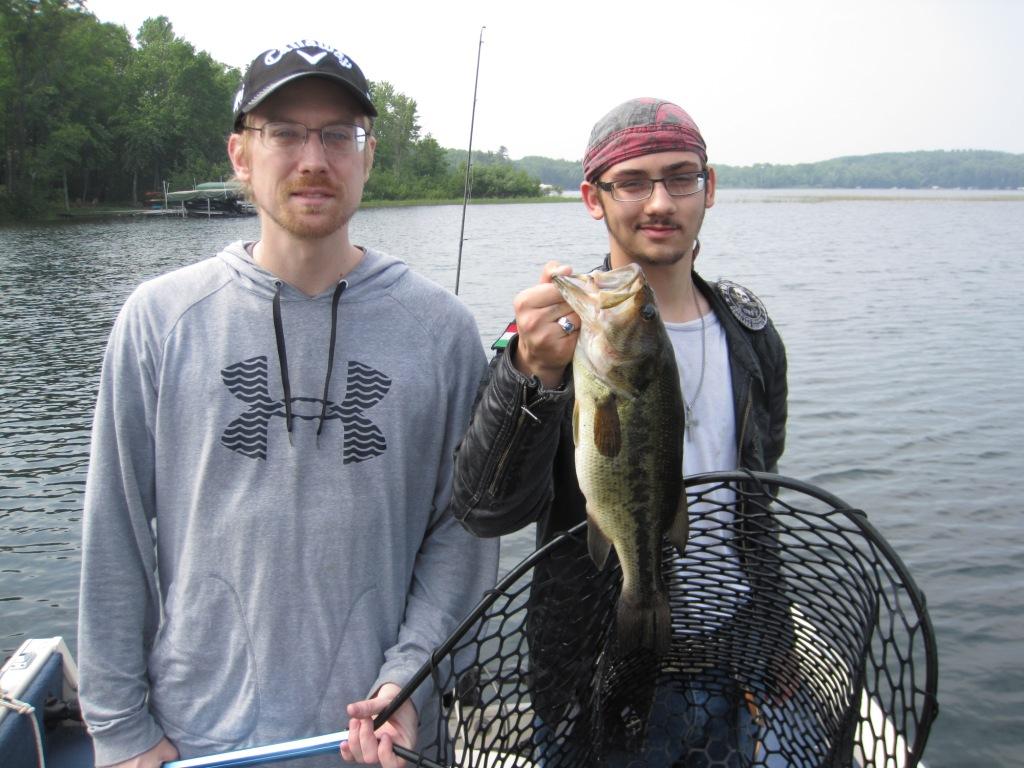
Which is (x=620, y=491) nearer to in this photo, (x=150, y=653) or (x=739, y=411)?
(x=739, y=411)

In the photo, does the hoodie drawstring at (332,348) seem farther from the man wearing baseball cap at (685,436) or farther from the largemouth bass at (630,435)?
the largemouth bass at (630,435)

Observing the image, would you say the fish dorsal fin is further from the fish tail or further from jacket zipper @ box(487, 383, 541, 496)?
the fish tail

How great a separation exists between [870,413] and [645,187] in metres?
10.5

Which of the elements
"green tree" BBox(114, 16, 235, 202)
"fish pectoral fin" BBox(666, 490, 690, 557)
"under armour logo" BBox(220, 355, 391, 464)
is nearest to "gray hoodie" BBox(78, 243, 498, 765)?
"under armour logo" BBox(220, 355, 391, 464)

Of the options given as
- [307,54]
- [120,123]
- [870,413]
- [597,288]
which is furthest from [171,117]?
[597,288]

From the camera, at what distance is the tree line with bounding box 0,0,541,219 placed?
189 ft

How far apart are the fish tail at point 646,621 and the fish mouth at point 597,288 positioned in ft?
2.55

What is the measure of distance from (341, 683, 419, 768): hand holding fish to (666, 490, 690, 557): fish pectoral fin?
825 mm

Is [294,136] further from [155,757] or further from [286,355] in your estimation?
[155,757]

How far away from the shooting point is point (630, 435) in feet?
7.10

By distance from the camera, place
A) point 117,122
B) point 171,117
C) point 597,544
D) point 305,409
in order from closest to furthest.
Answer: point 597,544
point 305,409
point 117,122
point 171,117

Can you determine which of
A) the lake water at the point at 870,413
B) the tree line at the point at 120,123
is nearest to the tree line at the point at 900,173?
the tree line at the point at 120,123

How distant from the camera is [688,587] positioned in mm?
2619

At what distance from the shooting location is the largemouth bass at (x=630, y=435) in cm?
212
